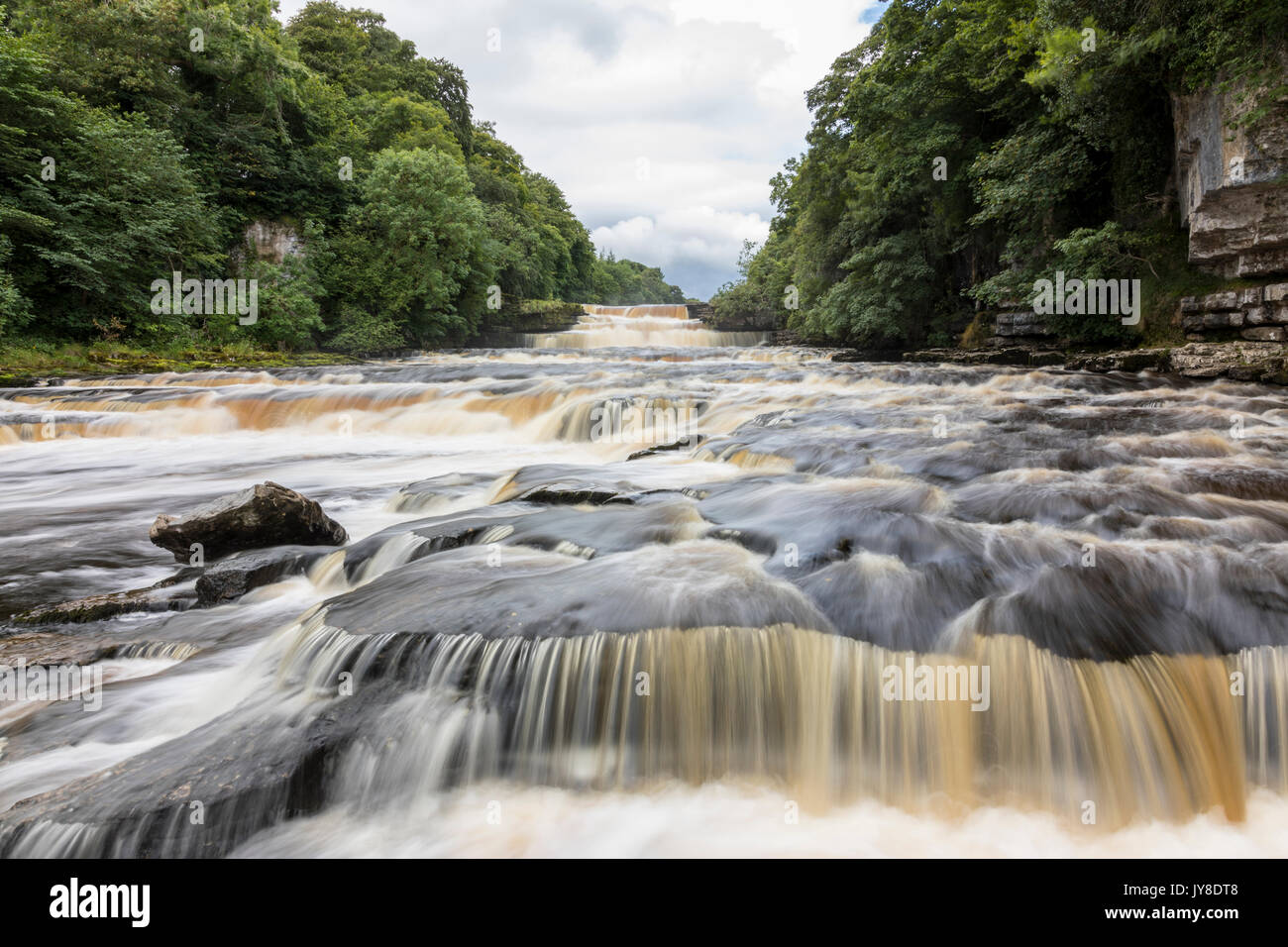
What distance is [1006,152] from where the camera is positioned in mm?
13305

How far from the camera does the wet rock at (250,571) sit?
395 cm

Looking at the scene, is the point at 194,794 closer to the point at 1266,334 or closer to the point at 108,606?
the point at 108,606

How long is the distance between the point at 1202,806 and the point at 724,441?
19.0 ft

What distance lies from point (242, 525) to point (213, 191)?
81.2 feet

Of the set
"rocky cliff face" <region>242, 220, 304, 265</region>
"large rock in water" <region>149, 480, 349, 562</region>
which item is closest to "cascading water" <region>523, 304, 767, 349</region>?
"rocky cliff face" <region>242, 220, 304, 265</region>

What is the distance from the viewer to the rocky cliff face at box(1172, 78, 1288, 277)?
8.95 meters

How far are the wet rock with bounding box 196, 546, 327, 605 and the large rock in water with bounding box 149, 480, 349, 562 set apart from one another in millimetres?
151

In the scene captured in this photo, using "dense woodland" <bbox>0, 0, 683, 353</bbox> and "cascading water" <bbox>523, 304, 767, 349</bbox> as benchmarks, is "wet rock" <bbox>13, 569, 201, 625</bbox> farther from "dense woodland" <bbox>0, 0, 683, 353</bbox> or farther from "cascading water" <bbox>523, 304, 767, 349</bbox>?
"cascading water" <bbox>523, 304, 767, 349</bbox>

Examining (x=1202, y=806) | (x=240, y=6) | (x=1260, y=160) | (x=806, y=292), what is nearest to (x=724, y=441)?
(x=1202, y=806)

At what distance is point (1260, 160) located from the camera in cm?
900

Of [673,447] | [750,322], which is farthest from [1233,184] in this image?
[750,322]

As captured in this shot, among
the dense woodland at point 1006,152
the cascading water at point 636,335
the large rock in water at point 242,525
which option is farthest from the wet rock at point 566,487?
the cascading water at point 636,335
